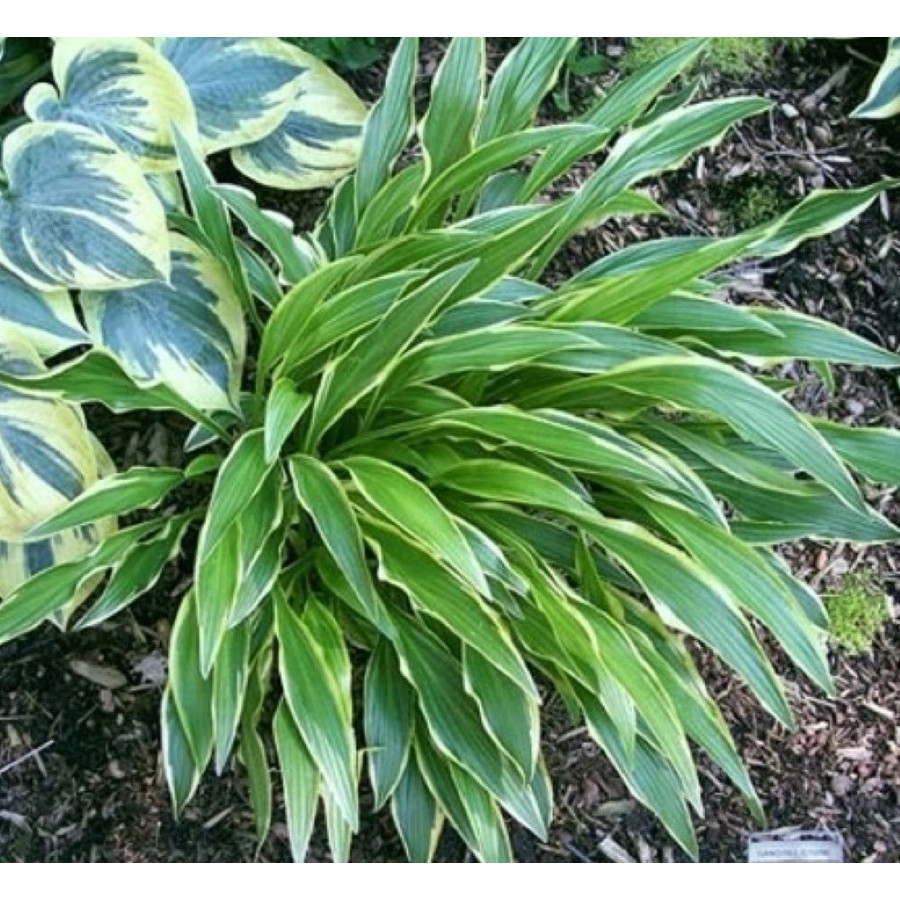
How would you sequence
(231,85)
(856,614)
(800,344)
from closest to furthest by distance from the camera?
(800,344), (231,85), (856,614)

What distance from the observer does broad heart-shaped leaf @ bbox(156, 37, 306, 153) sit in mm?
1295

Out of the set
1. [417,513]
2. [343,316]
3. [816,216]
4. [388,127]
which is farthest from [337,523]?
[816,216]

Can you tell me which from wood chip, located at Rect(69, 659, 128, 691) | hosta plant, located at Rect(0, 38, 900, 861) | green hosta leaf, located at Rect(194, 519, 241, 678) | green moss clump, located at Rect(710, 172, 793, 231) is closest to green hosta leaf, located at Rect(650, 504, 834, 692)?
hosta plant, located at Rect(0, 38, 900, 861)

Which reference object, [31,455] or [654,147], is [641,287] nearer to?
[654,147]

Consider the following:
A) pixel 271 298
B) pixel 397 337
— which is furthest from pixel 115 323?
pixel 397 337

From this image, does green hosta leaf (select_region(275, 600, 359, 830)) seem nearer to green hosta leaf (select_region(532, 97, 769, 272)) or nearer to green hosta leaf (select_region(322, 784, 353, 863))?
green hosta leaf (select_region(322, 784, 353, 863))

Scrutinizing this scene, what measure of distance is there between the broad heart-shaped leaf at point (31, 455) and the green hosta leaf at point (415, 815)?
0.40 m

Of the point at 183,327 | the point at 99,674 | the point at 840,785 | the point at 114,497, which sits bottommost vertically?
the point at 840,785

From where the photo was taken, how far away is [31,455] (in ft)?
3.86

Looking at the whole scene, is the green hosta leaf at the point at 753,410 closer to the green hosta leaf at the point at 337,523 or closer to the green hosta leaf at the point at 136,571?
the green hosta leaf at the point at 337,523

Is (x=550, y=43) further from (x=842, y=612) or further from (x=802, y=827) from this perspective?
(x=802, y=827)

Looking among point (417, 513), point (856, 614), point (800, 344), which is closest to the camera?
point (417, 513)

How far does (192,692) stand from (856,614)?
2.31 feet

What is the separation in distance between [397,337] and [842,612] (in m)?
0.62
